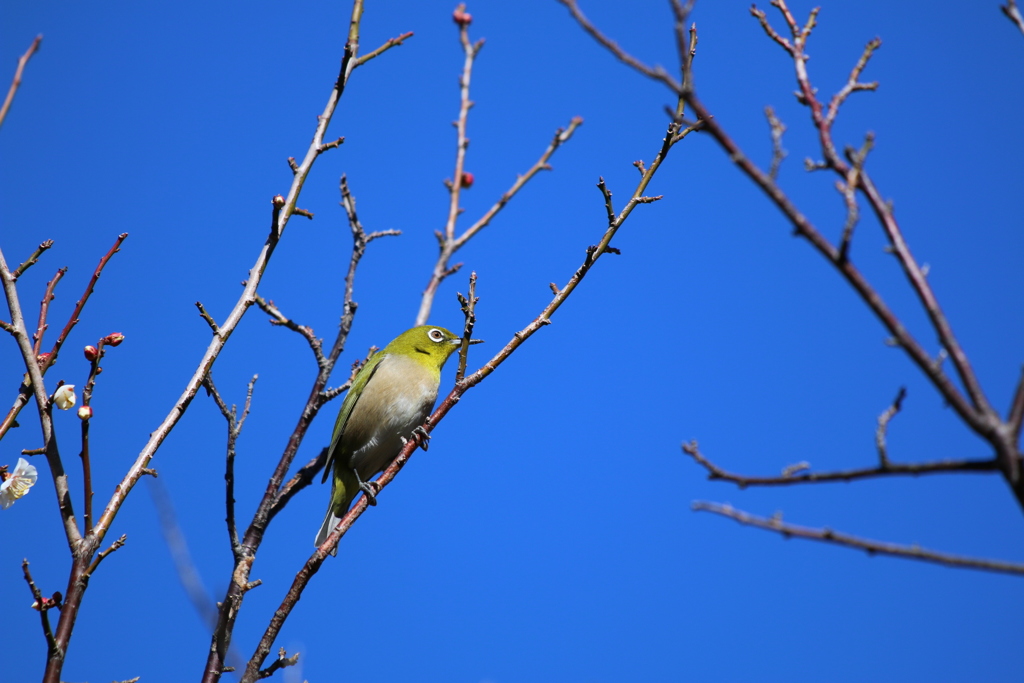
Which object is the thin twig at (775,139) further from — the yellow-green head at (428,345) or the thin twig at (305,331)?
the yellow-green head at (428,345)

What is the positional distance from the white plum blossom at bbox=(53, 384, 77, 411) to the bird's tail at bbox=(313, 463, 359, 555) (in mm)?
4148

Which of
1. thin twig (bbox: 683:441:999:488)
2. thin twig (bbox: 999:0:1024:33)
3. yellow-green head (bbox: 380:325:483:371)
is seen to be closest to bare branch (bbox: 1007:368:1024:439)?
thin twig (bbox: 683:441:999:488)

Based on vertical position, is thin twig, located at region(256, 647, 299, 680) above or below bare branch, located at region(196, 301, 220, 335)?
below

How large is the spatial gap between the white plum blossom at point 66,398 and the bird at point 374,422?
12.5ft

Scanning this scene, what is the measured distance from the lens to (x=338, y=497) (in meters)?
7.68

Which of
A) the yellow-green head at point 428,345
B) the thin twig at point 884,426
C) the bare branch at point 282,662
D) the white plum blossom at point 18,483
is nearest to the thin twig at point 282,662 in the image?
the bare branch at point 282,662

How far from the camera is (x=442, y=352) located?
8.55 m

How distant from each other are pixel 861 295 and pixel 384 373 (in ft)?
21.8

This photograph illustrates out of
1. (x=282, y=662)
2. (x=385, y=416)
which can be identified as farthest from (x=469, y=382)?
(x=385, y=416)

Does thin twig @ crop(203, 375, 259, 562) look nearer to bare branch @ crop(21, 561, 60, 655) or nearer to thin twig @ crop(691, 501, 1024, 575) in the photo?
bare branch @ crop(21, 561, 60, 655)

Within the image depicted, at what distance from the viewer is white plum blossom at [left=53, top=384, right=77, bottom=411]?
11.7 feet

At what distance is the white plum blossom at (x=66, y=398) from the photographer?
11.7 feet

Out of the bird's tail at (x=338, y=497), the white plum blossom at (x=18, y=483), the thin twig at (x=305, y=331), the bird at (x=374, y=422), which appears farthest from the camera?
the bird at (x=374, y=422)

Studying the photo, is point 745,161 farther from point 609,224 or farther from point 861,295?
point 609,224
